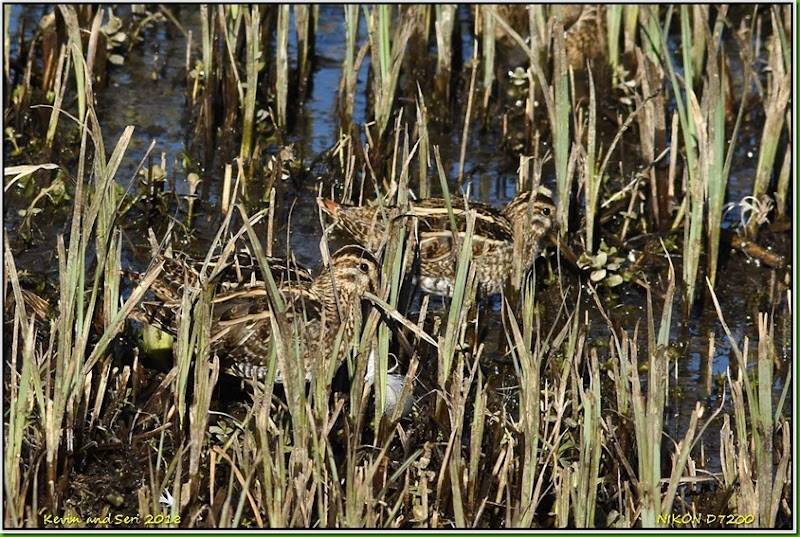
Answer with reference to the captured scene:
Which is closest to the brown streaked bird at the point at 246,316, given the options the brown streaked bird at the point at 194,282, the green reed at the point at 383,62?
the brown streaked bird at the point at 194,282

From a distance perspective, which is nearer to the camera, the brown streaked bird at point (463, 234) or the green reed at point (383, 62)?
the brown streaked bird at point (463, 234)

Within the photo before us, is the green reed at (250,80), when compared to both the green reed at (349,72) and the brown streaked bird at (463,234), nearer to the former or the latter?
the green reed at (349,72)

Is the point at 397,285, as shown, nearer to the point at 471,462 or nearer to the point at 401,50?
the point at 471,462

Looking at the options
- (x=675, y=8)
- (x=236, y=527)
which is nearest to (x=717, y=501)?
(x=236, y=527)

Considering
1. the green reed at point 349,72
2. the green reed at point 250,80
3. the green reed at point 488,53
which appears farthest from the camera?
the green reed at point 488,53

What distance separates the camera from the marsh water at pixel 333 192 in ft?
18.7

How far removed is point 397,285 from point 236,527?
43.4 inches

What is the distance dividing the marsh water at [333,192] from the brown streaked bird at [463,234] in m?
0.19

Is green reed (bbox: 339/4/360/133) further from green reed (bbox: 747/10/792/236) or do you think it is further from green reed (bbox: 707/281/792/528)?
green reed (bbox: 707/281/792/528)

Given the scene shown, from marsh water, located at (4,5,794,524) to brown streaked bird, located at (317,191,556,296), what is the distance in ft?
0.62

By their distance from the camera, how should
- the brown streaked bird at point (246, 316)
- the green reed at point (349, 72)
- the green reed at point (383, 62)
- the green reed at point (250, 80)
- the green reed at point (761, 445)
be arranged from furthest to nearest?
the green reed at point (349, 72), the green reed at point (250, 80), the green reed at point (383, 62), the brown streaked bird at point (246, 316), the green reed at point (761, 445)

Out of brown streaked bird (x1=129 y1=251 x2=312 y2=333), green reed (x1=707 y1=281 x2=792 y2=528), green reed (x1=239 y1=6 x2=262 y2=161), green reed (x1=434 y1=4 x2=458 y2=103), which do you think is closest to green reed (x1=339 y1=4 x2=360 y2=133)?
green reed (x1=239 y1=6 x2=262 y2=161)

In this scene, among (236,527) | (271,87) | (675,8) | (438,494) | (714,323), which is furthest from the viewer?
(675,8)

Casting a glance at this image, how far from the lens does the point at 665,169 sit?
678cm
